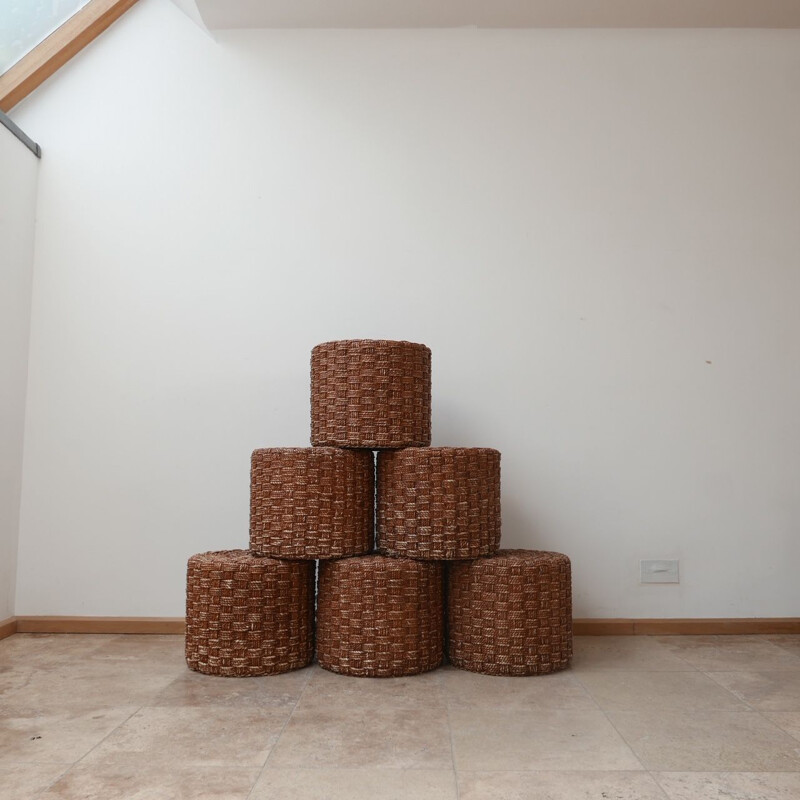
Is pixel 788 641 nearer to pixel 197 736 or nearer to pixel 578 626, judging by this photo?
pixel 578 626

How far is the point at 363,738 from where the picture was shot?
1.70 meters

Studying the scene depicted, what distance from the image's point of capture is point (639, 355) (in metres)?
2.98

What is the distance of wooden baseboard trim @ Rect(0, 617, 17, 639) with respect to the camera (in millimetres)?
2734

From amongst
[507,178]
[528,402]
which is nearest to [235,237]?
[507,178]

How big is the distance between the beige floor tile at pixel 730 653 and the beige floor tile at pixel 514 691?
0.52m

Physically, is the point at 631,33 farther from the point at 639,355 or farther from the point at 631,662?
the point at 631,662

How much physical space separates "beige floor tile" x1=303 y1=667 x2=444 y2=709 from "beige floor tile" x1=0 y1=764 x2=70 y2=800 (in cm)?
65

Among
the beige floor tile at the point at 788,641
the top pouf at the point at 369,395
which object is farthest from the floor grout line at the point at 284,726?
the beige floor tile at the point at 788,641

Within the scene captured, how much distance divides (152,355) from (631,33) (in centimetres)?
241

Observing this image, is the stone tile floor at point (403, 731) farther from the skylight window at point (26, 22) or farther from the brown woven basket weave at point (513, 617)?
the skylight window at point (26, 22)

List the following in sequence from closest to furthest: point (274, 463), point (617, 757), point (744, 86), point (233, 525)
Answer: point (617, 757)
point (274, 463)
point (233, 525)
point (744, 86)

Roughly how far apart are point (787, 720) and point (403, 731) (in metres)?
0.96

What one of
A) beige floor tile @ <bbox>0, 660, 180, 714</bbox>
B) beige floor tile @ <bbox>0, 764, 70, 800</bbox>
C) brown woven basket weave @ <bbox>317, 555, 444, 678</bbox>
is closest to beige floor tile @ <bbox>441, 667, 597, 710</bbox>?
brown woven basket weave @ <bbox>317, 555, 444, 678</bbox>

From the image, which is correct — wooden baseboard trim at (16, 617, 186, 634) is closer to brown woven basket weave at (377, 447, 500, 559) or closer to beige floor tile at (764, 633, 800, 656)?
brown woven basket weave at (377, 447, 500, 559)
